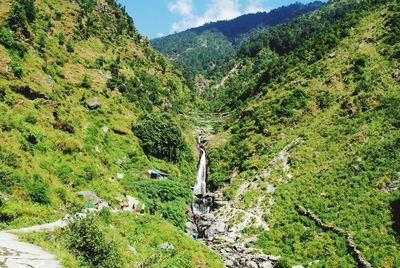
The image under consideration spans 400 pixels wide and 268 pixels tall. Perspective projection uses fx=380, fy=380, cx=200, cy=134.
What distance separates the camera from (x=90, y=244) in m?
20.7

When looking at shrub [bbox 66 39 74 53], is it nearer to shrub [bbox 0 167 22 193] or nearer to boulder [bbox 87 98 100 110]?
boulder [bbox 87 98 100 110]

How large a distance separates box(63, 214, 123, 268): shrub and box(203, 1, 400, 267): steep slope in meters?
24.6

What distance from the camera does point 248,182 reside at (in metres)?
58.7

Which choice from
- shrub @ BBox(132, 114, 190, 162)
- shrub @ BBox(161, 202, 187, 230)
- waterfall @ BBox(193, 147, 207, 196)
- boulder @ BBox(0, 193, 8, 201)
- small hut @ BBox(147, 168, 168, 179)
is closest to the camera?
A: boulder @ BBox(0, 193, 8, 201)

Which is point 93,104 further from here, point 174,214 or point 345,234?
point 345,234

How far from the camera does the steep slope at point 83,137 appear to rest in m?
29.1

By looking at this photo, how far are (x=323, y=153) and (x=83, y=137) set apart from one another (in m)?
35.3

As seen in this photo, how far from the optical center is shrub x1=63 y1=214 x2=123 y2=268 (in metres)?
20.3

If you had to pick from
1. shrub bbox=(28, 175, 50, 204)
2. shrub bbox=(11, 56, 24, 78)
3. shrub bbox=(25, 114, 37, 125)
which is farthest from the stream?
shrub bbox=(11, 56, 24, 78)

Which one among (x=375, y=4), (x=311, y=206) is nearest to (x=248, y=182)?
(x=311, y=206)

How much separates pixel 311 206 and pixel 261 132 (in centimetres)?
2450

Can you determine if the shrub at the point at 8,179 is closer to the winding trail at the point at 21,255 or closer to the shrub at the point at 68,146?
the winding trail at the point at 21,255

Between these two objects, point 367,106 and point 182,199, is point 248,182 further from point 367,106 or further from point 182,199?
point 367,106

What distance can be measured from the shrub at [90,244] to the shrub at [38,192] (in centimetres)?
1018
